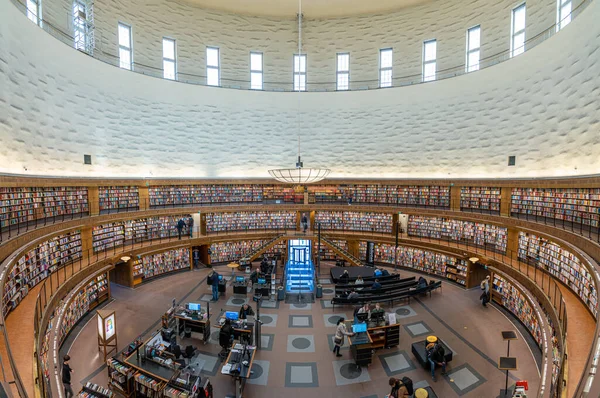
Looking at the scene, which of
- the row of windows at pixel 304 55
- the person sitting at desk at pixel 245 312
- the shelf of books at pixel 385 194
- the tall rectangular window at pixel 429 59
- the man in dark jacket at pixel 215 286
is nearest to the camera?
the person sitting at desk at pixel 245 312

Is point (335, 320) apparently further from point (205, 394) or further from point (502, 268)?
point (502, 268)

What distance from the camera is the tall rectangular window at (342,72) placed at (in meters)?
16.6

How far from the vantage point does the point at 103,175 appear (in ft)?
41.3

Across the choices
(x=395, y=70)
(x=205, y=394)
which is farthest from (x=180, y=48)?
(x=205, y=394)

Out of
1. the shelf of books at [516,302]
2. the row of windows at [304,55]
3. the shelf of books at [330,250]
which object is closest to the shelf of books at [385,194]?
the shelf of books at [330,250]

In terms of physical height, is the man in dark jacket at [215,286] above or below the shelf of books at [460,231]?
below

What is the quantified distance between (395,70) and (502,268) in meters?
11.0

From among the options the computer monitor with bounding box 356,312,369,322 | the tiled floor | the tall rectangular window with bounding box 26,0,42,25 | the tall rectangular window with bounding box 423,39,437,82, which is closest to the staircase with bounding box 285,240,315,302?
the tiled floor

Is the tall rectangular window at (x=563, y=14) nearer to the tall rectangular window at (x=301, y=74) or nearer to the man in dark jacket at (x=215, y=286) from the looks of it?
the tall rectangular window at (x=301, y=74)

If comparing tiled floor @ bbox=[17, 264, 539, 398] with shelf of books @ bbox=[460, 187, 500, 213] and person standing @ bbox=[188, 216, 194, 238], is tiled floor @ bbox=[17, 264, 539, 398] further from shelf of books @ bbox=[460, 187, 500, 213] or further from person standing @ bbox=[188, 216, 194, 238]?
shelf of books @ bbox=[460, 187, 500, 213]

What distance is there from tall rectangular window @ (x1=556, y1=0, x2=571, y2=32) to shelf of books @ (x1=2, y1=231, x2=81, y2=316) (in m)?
16.5

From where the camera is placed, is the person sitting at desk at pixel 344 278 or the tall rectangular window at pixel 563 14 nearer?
the tall rectangular window at pixel 563 14

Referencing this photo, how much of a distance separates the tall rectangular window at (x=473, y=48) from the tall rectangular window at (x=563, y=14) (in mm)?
3239

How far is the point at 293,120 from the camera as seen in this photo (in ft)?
53.9
